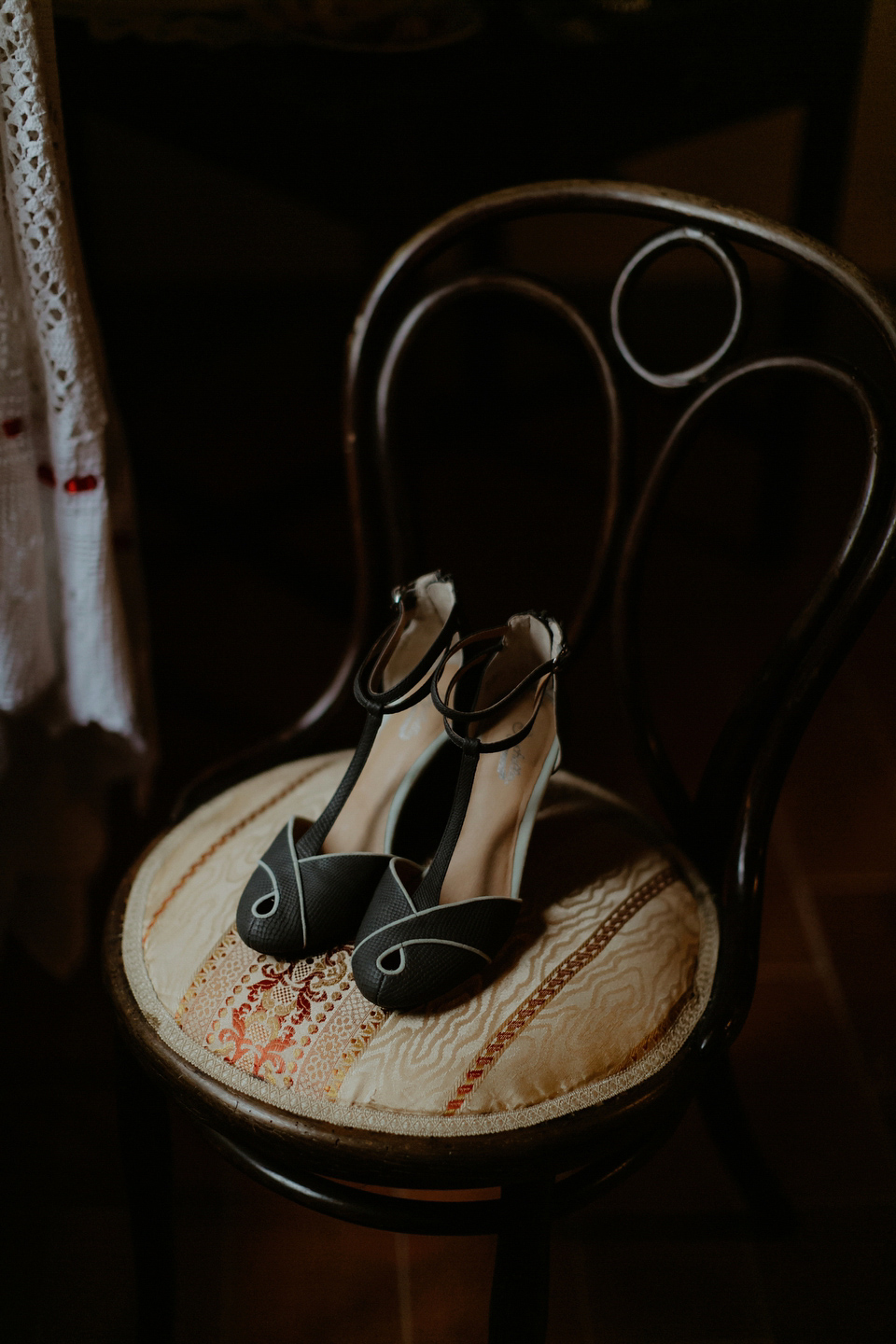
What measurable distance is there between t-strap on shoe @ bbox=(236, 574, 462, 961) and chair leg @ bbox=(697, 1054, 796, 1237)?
11.7 inches

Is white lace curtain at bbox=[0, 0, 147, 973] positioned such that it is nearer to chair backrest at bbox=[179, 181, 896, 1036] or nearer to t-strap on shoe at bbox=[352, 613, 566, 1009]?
chair backrest at bbox=[179, 181, 896, 1036]

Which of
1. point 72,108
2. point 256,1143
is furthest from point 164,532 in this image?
point 256,1143

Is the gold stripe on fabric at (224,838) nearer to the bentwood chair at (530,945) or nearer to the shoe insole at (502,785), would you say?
the bentwood chair at (530,945)

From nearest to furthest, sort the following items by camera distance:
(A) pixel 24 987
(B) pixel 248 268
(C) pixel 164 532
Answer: (A) pixel 24 987, (C) pixel 164 532, (B) pixel 248 268

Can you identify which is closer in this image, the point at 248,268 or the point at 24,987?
the point at 24,987

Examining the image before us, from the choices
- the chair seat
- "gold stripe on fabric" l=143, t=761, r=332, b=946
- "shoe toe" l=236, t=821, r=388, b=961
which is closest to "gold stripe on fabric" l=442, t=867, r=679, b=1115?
the chair seat

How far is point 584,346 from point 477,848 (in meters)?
0.35

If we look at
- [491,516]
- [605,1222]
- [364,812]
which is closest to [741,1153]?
[605,1222]

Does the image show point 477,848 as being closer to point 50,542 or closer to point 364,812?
point 364,812

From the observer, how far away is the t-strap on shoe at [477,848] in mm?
530

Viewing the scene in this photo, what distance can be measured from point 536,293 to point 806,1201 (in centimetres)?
79

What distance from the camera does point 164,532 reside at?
1.81 metres

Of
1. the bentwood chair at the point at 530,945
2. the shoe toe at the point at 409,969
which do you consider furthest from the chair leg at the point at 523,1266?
the shoe toe at the point at 409,969

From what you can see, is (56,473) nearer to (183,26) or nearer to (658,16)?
(183,26)
